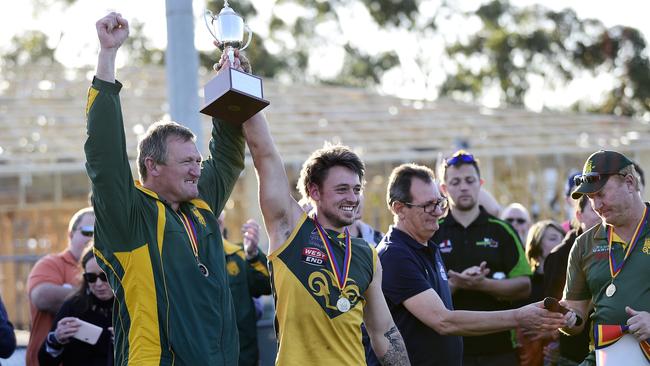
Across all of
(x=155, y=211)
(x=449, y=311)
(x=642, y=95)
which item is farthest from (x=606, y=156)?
(x=642, y=95)

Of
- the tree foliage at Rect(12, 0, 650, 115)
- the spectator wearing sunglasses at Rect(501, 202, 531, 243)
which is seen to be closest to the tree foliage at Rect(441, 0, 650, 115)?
the tree foliage at Rect(12, 0, 650, 115)

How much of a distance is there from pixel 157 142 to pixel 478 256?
12.1 ft

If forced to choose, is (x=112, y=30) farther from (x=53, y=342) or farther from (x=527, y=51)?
(x=527, y=51)

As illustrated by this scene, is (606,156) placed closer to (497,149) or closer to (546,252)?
(546,252)

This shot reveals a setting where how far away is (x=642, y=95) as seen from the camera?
3844 cm

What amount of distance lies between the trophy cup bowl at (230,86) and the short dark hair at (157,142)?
20 centimetres

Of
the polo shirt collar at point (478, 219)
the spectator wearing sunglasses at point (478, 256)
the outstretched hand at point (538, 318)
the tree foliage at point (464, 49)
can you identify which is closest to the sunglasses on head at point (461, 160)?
the spectator wearing sunglasses at point (478, 256)

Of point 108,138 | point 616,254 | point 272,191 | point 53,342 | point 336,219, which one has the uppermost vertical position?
point 108,138

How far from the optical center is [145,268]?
466 cm

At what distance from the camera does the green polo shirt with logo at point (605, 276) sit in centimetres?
577

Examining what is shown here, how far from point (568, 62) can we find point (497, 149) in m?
22.6

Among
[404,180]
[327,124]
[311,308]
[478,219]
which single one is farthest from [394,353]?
[327,124]

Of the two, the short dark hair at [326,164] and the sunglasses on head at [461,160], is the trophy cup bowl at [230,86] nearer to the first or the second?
the short dark hair at [326,164]

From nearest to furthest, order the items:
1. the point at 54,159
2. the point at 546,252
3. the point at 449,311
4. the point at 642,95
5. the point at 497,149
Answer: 1. the point at 449,311
2. the point at 546,252
3. the point at 54,159
4. the point at 497,149
5. the point at 642,95
